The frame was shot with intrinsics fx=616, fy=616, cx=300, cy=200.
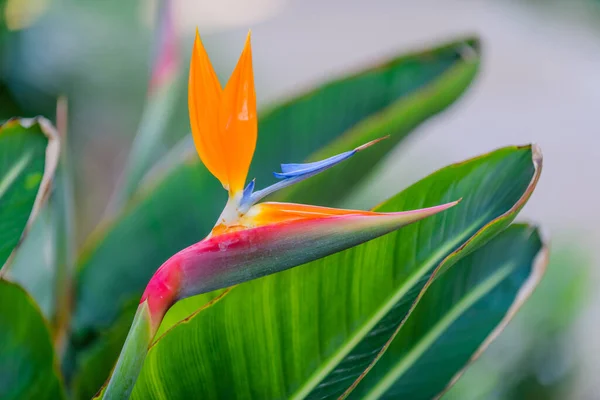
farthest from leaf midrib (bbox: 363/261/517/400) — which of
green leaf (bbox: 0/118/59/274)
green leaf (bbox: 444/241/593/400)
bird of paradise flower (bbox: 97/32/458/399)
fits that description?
green leaf (bbox: 444/241/593/400)

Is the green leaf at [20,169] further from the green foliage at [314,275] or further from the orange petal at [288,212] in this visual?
the orange petal at [288,212]

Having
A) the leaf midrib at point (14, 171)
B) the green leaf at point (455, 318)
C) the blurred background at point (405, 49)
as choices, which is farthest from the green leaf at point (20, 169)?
the blurred background at point (405, 49)

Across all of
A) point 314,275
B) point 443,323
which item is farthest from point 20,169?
point 443,323

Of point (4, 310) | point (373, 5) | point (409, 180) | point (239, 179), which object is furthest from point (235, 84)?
point (373, 5)

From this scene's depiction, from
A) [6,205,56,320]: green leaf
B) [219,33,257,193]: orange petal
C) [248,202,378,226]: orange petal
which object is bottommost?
[6,205,56,320]: green leaf

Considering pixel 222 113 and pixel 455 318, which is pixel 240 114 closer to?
pixel 222 113

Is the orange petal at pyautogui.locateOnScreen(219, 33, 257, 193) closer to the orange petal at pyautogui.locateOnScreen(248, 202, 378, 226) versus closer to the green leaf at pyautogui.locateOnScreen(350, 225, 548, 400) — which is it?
the orange petal at pyautogui.locateOnScreen(248, 202, 378, 226)
